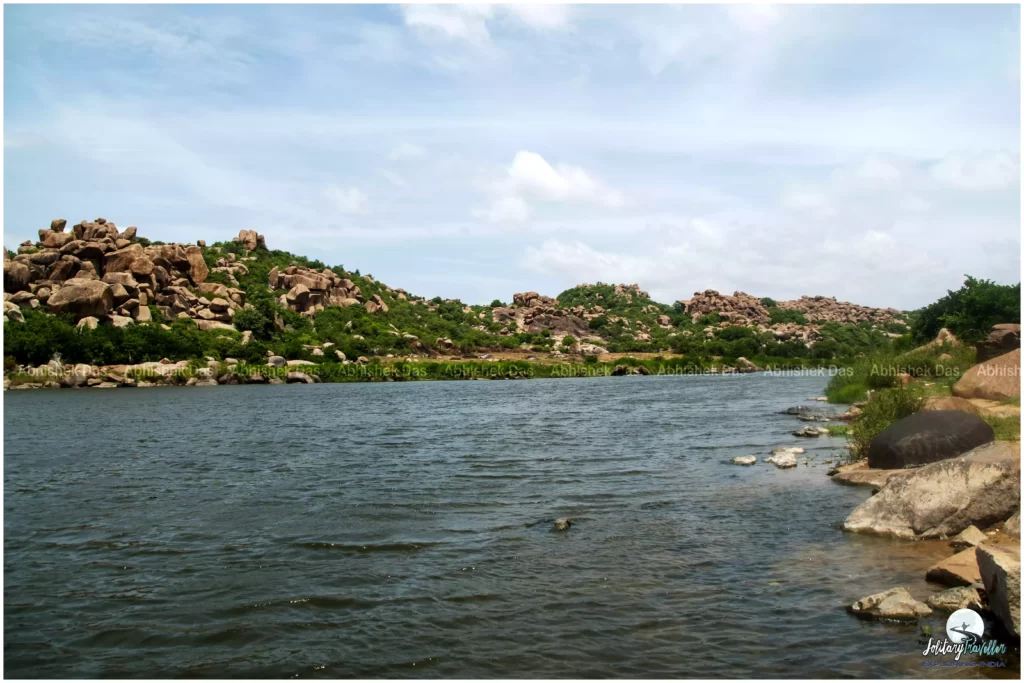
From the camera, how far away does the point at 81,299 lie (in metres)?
69.8

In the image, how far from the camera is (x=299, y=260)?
398 feet

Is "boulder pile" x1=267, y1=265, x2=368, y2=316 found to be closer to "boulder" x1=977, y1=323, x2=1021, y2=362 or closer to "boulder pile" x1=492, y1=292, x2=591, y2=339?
"boulder pile" x1=492, y1=292, x2=591, y2=339

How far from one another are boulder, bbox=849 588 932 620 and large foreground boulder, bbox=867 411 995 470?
7177mm

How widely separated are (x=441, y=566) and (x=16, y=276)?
7811 cm

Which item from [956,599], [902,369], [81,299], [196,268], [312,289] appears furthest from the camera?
[312,289]

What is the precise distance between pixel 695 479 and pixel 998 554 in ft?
35.1

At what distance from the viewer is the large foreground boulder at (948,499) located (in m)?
11.3

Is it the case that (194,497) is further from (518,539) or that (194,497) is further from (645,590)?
(645,590)

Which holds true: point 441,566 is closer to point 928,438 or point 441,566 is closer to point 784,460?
point 928,438

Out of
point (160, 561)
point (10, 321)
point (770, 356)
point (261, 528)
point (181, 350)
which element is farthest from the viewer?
point (770, 356)

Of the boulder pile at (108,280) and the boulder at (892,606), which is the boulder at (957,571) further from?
the boulder pile at (108,280)

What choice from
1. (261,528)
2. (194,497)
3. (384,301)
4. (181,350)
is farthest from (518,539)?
(384,301)

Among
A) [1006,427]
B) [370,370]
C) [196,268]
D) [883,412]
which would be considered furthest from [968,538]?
[196,268]

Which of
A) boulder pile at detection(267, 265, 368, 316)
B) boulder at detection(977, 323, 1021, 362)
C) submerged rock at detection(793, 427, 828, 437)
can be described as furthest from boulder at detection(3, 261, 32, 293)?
boulder at detection(977, 323, 1021, 362)
